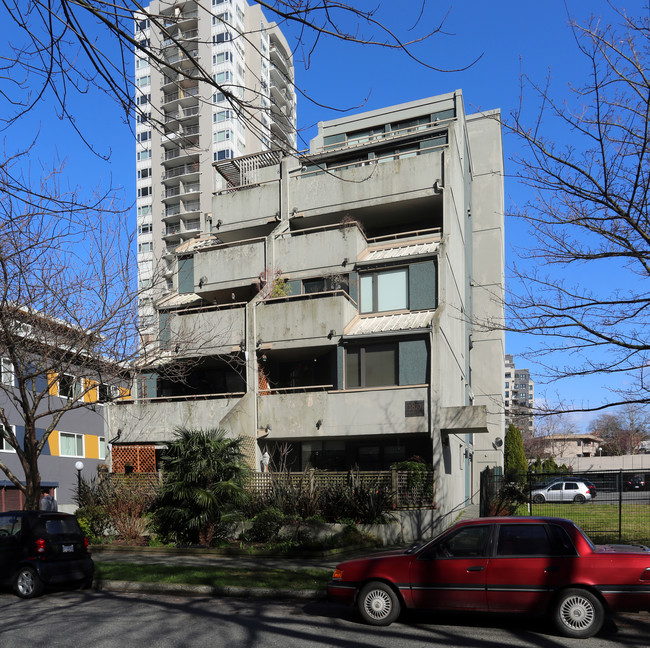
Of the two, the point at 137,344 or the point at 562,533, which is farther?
the point at 137,344

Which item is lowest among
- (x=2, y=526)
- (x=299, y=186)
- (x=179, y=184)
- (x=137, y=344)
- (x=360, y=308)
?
(x=2, y=526)

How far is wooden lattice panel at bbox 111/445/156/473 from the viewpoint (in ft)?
88.6

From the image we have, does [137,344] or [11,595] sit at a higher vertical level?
[137,344]

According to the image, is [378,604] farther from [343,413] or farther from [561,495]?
[561,495]

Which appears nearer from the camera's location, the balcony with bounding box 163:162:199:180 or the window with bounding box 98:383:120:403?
the window with bounding box 98:383:120:403

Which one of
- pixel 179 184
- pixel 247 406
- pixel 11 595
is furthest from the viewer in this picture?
pixel 179 184

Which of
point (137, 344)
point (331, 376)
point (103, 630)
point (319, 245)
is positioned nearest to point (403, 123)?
point (319, 245)

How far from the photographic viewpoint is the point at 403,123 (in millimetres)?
34625

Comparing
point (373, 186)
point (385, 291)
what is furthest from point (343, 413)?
point (373, 186)

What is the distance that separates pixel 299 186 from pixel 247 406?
10289 millimetres

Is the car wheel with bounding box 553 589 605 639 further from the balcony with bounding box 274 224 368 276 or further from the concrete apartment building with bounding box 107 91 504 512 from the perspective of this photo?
the balcony with bounding box 274 224 368 276

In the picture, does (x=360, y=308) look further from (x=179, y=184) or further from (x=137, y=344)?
(x=179, y=184)

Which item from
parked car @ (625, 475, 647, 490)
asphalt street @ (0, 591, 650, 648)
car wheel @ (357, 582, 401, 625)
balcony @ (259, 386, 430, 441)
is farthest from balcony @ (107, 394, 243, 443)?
car wheel @ (357, 582, 401, 625)

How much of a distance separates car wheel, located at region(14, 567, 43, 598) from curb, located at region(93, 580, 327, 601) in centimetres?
131
